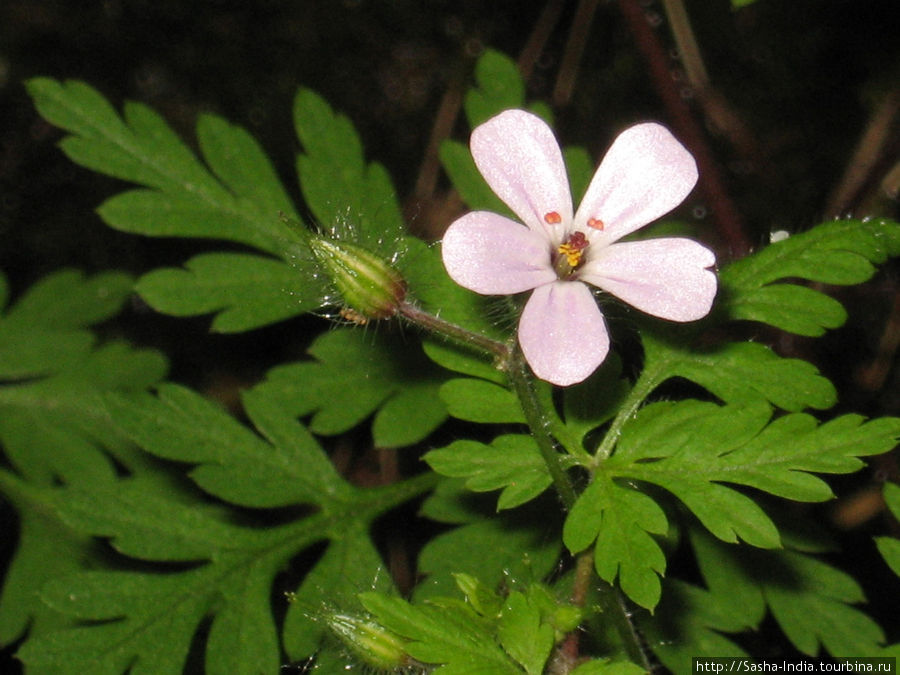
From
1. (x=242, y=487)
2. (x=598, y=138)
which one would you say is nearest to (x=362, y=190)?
(x=242, y=487)

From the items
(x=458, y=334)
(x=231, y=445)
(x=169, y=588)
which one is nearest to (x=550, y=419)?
(x=458, y=334)

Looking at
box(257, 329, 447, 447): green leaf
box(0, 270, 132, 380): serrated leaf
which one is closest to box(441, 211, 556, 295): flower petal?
box(257, 329, 447, 447): green leaf

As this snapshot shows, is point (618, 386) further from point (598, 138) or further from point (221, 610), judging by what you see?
point (598, 138)

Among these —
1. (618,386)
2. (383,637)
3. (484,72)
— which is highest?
(484,72)

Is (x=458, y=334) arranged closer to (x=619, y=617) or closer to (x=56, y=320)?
(x=619, y=617)

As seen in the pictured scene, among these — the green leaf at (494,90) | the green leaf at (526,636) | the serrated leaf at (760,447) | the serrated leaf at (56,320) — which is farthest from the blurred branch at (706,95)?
the green leaf at (526,636)
